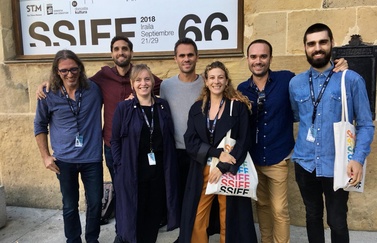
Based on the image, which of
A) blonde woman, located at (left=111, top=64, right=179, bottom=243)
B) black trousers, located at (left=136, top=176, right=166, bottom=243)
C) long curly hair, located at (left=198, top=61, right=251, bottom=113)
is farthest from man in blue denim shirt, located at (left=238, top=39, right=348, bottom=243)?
black trousers, located at (left=136, top=176, right=166, bottom=243)

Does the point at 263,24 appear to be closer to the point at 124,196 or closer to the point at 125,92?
the point at 125,92

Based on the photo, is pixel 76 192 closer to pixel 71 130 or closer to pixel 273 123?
pixel 71 130

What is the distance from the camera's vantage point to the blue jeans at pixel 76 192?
10.2 feet

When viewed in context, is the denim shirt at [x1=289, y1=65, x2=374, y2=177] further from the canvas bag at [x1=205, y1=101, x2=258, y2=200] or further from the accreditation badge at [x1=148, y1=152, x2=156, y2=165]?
the accreditation badge at [x1=148, y1=152, x2=156, y2=165]

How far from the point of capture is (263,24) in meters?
3.71

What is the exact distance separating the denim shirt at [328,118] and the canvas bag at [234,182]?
0.42m

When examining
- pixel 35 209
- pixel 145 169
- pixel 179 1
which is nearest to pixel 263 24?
pixel 179 1

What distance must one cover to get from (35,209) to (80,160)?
2016 mm

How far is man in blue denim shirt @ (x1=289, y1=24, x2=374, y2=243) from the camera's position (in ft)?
7.84

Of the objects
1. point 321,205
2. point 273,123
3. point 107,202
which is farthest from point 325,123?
point 107,202

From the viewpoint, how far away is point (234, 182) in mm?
2691

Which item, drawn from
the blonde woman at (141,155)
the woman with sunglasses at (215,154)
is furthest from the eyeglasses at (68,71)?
the woman with sunglasses at (215,154)

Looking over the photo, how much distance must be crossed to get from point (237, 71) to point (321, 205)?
179cm

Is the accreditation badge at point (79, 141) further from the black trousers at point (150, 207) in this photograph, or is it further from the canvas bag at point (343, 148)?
the canvas bag at point (343, 148)
